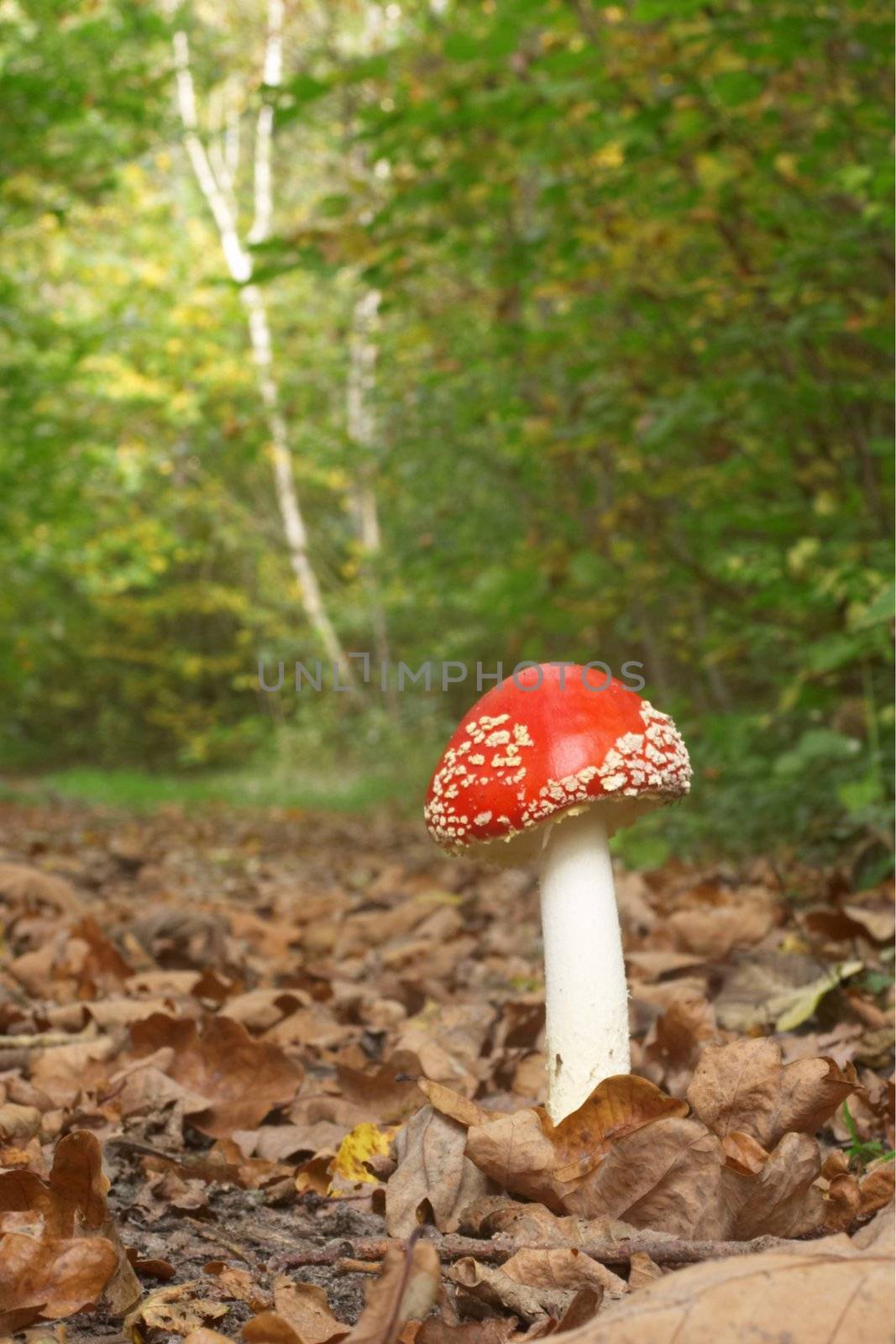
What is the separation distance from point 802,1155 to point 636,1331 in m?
0.51

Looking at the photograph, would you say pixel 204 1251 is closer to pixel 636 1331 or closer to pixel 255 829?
pixel 636 1331

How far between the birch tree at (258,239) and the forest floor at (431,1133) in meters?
12.4

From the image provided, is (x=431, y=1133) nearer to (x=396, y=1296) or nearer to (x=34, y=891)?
(x=396, y=1296)

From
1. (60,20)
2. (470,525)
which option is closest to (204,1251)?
(470,525)

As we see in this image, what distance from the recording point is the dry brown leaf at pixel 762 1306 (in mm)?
983

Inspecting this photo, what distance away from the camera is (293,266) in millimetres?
4895

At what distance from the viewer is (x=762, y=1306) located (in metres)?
1.00

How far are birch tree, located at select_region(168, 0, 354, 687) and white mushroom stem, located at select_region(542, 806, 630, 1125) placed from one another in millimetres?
13735

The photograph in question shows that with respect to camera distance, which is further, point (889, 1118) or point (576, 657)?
point (576, 657)

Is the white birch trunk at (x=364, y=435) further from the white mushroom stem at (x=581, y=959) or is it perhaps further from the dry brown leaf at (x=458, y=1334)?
the dry brown leaf at (x=458, y=1334)

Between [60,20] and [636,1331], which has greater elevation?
[60,20]

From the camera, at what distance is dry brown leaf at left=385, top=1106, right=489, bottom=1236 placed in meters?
1.57

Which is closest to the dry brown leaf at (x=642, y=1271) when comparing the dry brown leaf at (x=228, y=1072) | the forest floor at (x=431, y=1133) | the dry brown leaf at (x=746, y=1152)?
the forest floor at (x=431, y=1133)

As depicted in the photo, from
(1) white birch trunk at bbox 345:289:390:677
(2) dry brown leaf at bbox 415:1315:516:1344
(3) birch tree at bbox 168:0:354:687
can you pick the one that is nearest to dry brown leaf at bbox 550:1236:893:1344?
(2) dry brown leaf at bbox 415:1315:516:1344
